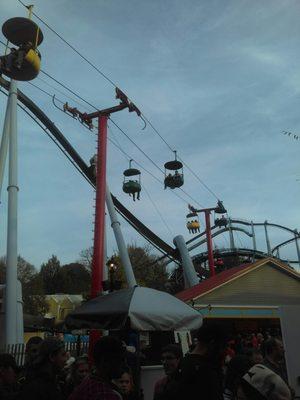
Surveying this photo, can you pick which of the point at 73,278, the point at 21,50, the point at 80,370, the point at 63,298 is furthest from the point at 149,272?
the point at 80,370

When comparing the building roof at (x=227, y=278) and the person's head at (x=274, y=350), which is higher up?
the building roof at (x=227, y=278)

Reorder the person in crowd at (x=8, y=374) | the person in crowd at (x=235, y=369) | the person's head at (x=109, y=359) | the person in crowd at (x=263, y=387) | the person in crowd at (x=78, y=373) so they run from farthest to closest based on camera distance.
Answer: the person in crowd at (x=78, y=373)
the person in crowd at (x=8, y=374)
the person in crowd at (x=235, y=369)
the person's head at (x=109, y=359)
the person in crowd at (x=263, y=387)

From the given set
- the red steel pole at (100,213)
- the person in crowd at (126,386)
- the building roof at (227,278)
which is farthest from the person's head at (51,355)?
the building roof at (227,278)

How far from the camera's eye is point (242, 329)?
25.6 meters

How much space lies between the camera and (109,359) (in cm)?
296

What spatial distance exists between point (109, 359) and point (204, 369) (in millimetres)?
720

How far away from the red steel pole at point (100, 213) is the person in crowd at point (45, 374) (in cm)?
995

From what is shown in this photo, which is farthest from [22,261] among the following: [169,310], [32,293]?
[169,310]

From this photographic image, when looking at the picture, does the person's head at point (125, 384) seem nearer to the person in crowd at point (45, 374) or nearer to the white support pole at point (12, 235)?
the person in crowd at point (45, 374)

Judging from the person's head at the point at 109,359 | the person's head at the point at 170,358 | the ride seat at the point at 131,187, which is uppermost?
the ride seat at the point at 131,187

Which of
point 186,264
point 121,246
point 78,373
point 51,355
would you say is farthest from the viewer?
point 186,264

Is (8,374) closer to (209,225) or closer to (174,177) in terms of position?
(174,177)

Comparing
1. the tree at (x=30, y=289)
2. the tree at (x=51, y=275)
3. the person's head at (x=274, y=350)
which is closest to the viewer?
the person's head at (x=274, y=350)

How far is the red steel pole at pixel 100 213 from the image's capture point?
46.8 ft
